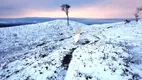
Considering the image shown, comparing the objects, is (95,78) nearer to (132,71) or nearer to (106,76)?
(106,76)

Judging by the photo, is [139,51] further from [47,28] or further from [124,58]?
[47,28]

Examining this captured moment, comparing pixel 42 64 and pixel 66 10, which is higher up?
pixel 66 10

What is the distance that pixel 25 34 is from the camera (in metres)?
61.0

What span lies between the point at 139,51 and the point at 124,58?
5448 millimetres

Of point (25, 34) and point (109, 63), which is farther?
point (25, 34)

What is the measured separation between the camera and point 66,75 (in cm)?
1991

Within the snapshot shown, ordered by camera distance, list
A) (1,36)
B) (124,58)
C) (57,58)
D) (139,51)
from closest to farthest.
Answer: (124,58)
(57,58)
(139,51)
(1,36)

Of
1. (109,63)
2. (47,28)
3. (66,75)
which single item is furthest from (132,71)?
(47,28)

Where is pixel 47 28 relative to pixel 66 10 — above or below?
below

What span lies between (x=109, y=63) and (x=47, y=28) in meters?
50.6

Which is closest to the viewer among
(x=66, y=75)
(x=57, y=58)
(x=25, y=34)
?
(x=66, y=75)

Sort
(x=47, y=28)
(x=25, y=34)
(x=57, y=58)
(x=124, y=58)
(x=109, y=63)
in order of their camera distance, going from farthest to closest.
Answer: (x=47, y=28)
(x=25, y=34)
(x=57, y=58)
(x=124, y=58)
(x=109, y=63)

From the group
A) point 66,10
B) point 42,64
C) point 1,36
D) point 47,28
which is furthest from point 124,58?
point 66,10

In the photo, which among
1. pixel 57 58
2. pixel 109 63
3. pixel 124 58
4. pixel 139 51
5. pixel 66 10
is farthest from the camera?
pixel 66 10
